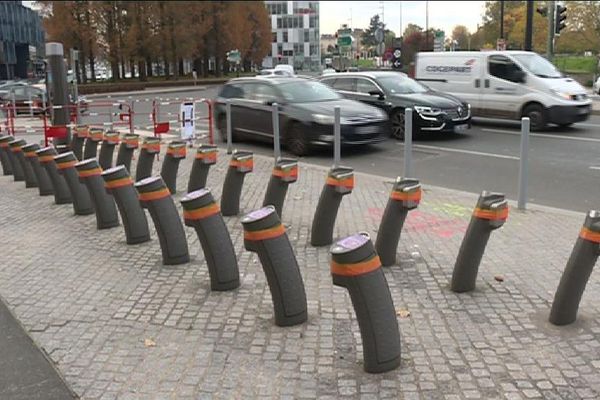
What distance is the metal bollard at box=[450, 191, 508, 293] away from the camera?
189 inches

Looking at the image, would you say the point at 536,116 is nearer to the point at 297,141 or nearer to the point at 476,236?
the point at 297,141

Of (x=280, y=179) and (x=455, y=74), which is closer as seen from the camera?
(x=280, y=179)

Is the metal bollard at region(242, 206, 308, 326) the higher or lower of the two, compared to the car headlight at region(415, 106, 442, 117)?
lower

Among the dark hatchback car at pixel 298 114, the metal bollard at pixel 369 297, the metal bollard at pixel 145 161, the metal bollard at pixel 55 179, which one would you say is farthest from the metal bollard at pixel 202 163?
the metal bollard at pixel 369 297

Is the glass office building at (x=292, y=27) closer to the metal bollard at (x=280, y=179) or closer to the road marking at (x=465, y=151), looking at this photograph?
the road marking at (x=465, y=151)

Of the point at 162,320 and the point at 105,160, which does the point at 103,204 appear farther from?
the point at 105,160

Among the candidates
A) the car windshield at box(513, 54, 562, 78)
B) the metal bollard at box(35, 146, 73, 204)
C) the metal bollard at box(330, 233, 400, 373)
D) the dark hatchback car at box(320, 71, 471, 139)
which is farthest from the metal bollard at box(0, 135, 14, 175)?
the car windshield at box(513, 54, 562, 78)

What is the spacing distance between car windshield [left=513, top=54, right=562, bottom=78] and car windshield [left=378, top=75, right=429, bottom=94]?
2534 mm

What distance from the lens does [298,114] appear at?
1279 cm

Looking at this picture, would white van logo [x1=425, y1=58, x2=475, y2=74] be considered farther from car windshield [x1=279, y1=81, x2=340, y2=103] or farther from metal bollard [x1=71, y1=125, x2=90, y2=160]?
metal bollard [x1=71, y1=125, x2=90, y2=160]

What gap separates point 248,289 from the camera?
17.0 ft

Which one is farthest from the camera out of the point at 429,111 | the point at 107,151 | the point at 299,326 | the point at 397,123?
the point at 397,123

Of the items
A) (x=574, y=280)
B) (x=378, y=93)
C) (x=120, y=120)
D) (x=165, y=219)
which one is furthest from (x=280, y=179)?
(x=120, y=120)

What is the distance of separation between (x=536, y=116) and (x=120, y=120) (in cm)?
1282
